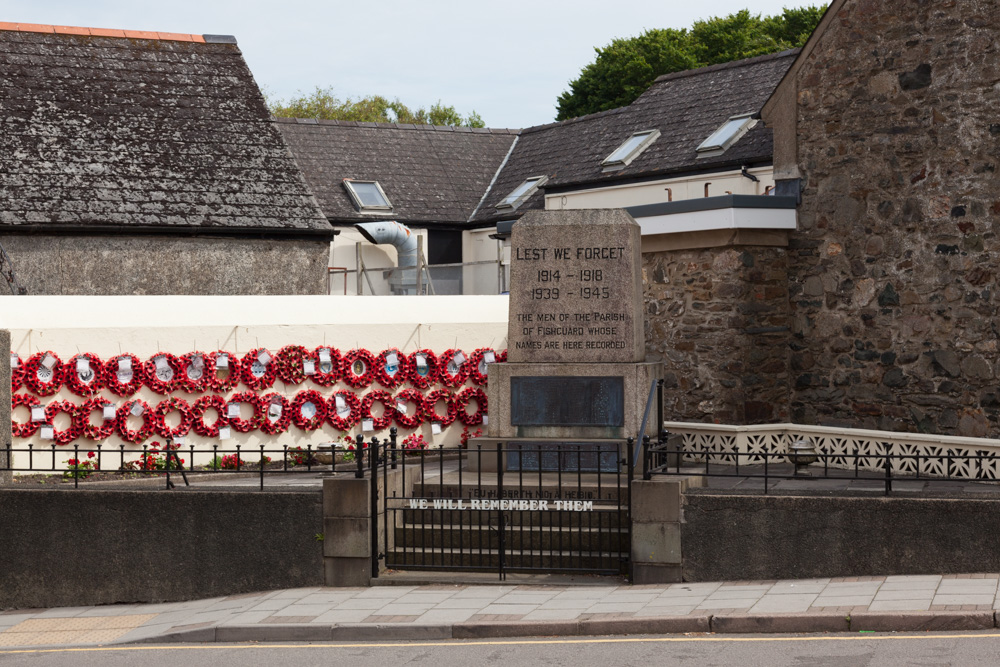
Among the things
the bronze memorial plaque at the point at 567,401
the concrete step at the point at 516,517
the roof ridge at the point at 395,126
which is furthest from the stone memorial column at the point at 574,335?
the roof ridge at the point at 395,126

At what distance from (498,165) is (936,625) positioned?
98.3 feet

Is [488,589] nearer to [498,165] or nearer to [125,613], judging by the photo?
[125,613]

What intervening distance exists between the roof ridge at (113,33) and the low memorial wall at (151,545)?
49.2ft

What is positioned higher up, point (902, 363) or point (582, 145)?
point (582, 145)

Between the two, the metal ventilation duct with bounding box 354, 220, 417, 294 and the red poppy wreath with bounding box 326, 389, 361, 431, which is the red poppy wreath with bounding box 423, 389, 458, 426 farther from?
the metal ventilation duct with bounding box 354, 220, 417, 294

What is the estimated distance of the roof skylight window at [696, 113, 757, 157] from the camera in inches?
1109

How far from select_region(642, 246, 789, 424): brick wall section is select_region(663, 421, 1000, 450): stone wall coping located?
2.89ft

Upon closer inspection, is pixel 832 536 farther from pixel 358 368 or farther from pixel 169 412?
pixel 169 412

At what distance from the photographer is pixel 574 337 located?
618 inches

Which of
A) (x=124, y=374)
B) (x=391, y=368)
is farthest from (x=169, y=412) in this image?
(x=391, y=368)

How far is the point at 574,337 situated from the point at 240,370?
5.09 m

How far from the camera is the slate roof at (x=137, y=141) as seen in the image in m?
23.0

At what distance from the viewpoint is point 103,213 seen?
74.7 feet

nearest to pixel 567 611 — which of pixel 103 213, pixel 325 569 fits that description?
pixel 325 569
